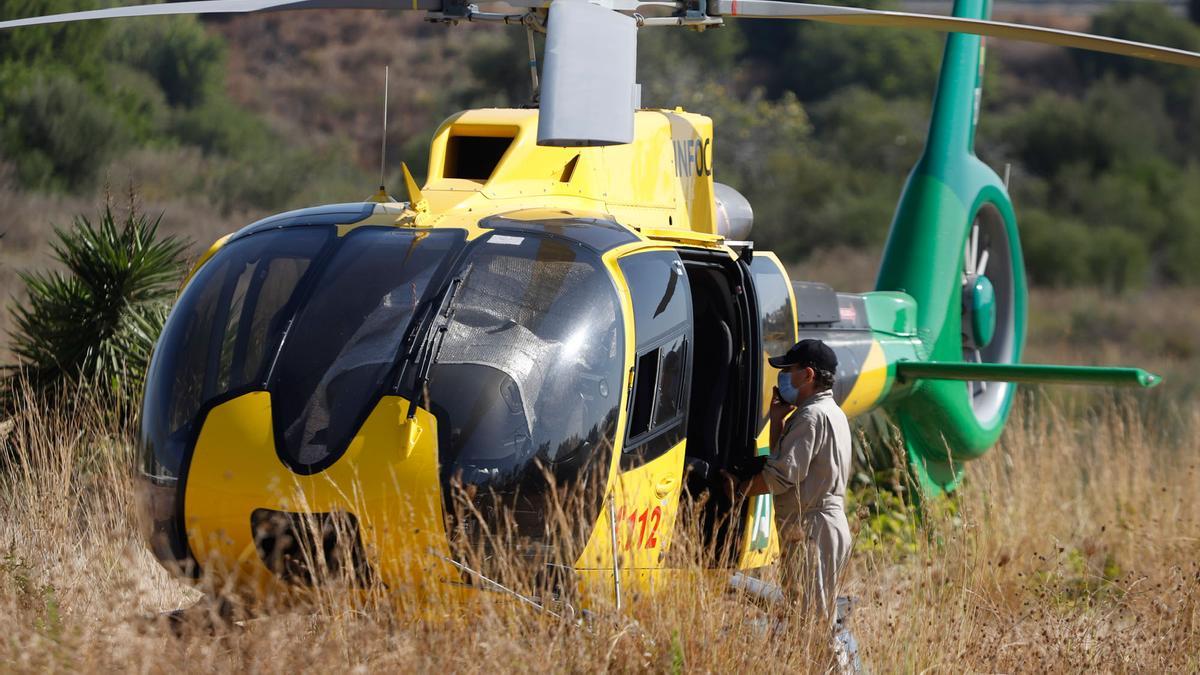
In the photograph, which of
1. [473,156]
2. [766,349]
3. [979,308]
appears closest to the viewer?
[473,156]

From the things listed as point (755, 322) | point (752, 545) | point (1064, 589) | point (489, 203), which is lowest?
point (1064, 589)

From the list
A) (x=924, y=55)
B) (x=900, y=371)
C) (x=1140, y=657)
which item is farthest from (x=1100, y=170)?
(x=1140, y=657)

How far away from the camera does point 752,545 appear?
617cm

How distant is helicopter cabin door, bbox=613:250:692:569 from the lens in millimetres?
5125

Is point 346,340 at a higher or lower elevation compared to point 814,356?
higher

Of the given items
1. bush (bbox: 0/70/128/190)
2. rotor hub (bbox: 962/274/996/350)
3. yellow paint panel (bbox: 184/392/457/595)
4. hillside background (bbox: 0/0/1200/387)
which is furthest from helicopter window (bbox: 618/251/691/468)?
bush (bbox: 0/70/128/190)

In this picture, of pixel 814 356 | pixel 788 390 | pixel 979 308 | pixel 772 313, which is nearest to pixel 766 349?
pixel 772 313

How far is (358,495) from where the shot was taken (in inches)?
181

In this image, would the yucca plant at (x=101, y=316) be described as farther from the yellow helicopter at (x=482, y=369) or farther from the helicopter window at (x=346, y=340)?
the helicopter window at (x=346, y=340)

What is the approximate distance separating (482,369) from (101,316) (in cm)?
414

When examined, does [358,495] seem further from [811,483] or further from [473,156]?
[473,156]

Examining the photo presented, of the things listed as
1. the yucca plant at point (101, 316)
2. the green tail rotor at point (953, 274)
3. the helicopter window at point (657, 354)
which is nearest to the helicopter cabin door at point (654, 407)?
the helicopter window at point (657, 354)

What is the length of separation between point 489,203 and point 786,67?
135ft

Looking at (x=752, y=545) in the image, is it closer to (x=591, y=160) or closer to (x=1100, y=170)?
(x=591, y=160)
